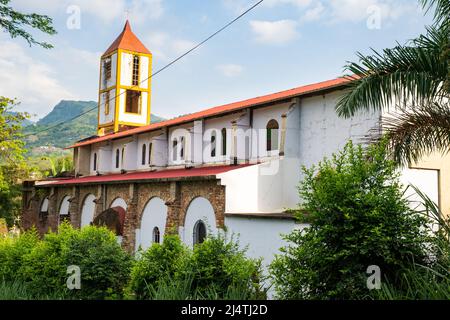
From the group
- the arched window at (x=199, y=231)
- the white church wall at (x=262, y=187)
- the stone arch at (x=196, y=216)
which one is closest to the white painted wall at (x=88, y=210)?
the stone arch at (x=196, y=216)

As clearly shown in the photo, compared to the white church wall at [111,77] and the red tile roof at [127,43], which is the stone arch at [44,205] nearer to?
the white church wall at [111,77]

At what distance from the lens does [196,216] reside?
21094 millimetres

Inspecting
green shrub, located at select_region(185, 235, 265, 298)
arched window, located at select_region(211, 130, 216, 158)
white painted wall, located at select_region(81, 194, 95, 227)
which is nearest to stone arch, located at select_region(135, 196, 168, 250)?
arched window, located at select_region(211, 130, 216, 158)

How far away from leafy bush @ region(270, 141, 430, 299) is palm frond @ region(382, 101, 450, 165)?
7.32ft

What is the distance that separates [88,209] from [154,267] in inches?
869

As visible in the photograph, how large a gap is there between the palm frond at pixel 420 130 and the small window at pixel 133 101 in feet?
108

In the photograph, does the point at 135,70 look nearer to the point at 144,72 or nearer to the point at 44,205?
the point at 144,72

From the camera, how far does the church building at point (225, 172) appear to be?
694 inches

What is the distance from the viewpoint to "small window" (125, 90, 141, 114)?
41.9 metres

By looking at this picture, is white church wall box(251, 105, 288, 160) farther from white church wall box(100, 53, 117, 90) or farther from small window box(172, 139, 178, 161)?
white church wall box(100, 53, 117, 90)

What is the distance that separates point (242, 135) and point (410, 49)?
12498 millimetres

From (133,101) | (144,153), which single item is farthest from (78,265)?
(133,101)
